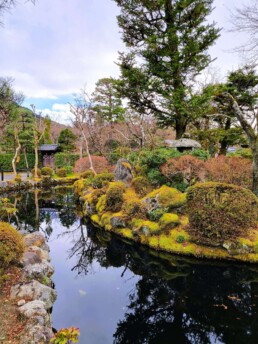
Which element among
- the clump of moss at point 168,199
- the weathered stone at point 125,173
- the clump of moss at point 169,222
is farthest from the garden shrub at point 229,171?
the weathered stone at point 125,173

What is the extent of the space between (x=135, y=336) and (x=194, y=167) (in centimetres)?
652

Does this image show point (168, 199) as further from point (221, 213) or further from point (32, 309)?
point (32, 309)

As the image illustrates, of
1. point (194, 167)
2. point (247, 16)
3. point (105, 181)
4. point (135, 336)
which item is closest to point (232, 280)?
point (135, 336)

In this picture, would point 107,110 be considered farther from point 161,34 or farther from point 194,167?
point 194,167

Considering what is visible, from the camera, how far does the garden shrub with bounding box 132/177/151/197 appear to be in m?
11.0

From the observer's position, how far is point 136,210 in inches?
373

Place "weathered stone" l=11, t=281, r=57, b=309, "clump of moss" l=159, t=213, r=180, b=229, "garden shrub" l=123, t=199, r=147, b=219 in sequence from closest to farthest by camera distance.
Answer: "weathered stone" l=11, t=281, r=57, b=309 → "clump of moss" l=159, t=213, r=180, b=229 → "garden shrub" l=123, t=199, r=147, b=219

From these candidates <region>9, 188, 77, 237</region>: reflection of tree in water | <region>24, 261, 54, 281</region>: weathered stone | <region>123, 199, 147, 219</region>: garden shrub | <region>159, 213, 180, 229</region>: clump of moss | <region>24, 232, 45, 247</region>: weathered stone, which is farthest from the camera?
<region>9, 188, 77, 237</region>: reflection of tree in water

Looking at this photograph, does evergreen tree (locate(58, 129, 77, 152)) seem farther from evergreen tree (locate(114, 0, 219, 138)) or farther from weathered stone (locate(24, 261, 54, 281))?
weathered stone (locate(24, 261, 54, 281))

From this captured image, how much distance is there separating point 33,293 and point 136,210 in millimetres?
5193

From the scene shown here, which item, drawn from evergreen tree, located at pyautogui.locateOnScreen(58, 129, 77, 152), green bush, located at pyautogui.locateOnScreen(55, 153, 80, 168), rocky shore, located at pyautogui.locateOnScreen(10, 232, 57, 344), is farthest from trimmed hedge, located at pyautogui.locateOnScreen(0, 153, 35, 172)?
rocky shore, located at pyautogui.locateOnScreen(10, 232, 57, 344)

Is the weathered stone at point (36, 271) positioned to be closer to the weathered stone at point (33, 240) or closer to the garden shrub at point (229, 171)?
the weathered stone at point (33, 240)

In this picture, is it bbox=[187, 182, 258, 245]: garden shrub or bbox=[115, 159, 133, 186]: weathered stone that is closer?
bbox=[187, 182, 258, 245]: garden shrub

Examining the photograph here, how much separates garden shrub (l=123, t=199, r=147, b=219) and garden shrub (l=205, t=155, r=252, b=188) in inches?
111
